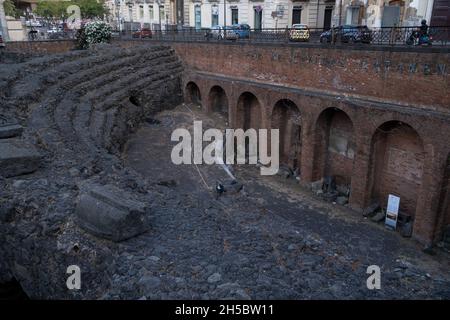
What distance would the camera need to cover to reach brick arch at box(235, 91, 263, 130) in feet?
64.8

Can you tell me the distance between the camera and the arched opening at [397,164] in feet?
43.3

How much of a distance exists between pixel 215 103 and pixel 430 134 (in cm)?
1263

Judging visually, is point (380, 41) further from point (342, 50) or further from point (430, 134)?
point (430, 134)

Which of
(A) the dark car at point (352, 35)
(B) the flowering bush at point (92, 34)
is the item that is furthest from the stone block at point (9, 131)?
(B) the flowering bush at point (92, 34)

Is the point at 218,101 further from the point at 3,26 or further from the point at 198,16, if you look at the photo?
the point at 3,26

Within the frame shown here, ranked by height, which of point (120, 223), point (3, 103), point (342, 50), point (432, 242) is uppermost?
point (342, 50)

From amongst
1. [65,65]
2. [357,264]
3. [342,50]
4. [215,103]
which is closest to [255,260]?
[357,264]

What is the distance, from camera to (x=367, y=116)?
1369 cm

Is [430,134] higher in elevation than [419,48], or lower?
lower

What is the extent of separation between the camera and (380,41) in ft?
46.7

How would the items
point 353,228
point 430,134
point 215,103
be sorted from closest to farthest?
point 430,134 < point 353,228 < point 215,103

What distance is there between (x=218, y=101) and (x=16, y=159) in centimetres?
1499

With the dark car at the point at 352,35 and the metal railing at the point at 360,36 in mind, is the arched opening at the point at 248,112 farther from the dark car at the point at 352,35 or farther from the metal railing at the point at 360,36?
the dark car at the point at 352,35
